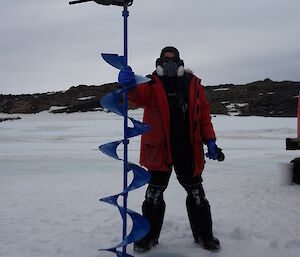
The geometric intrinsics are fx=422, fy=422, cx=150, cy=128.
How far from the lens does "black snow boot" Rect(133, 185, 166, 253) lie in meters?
3.41

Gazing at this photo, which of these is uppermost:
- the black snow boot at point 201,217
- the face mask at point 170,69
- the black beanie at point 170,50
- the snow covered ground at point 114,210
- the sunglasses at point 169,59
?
the black beanie at point 170,50

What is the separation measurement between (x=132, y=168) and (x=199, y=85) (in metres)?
0.87

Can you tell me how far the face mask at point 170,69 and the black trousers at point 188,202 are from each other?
2.43 feet

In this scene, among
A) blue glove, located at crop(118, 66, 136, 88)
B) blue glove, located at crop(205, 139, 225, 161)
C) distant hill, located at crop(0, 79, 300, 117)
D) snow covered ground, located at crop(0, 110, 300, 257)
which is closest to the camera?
blue glove, located at crop(118, 66, 136, 88)

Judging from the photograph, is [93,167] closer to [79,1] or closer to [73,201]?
[73,201]

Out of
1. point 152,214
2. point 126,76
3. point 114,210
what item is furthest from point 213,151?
point 114,210

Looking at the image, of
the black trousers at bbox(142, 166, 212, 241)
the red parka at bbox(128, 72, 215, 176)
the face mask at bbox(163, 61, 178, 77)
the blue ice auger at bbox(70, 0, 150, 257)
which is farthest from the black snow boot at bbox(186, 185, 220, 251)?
the face mask at bbox(163, 61, 178, 77)

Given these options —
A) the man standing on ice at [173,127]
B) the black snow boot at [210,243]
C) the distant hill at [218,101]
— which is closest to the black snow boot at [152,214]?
the man standing on ice at [173,127]

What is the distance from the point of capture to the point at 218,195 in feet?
17.7

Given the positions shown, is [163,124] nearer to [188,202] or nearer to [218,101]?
[188,202]

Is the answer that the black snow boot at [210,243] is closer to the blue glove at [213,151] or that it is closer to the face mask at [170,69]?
the blue glove at [213,151]

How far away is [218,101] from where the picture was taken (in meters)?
39.1

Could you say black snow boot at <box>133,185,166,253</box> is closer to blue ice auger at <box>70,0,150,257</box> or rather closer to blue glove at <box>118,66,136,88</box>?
blue ice auger at <box>70,0,150,257</box>

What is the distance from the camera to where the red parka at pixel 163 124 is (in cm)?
324
